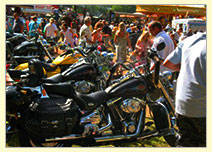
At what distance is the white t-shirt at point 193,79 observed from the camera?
6.66ft

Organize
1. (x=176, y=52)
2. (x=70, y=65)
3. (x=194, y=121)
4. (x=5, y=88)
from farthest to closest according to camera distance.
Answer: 1. (x=70, y=65)
2. (x=5, y=88)
3. (x=176, y=52)
4. (x=194, y=121)

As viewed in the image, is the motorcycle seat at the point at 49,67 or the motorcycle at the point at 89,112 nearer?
the motorcycle at the point at 89,112

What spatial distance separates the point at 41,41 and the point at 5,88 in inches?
134

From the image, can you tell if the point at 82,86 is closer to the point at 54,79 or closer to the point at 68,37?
the point at 54,79

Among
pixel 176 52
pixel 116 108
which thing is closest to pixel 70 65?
pixel 116 108

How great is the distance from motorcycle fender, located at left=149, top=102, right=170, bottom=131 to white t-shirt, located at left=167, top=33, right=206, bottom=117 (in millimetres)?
960

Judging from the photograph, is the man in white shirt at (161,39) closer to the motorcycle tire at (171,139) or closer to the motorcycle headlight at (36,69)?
the motorcycle tire at (171,139)

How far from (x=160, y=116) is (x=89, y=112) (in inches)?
36.9

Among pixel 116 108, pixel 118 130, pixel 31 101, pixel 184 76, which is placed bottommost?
pixel 118 130

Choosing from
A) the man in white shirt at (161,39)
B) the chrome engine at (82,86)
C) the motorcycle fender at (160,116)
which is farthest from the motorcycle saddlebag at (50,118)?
the man in white shirt at (161,39)

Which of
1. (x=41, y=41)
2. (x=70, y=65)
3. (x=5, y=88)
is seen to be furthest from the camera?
(x=41, y=41)

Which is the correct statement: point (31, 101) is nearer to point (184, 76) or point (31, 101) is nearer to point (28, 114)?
point (28, 114)

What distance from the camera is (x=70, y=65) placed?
497 centimetres

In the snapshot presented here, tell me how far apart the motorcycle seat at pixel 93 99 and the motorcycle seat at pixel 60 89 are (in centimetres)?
12
